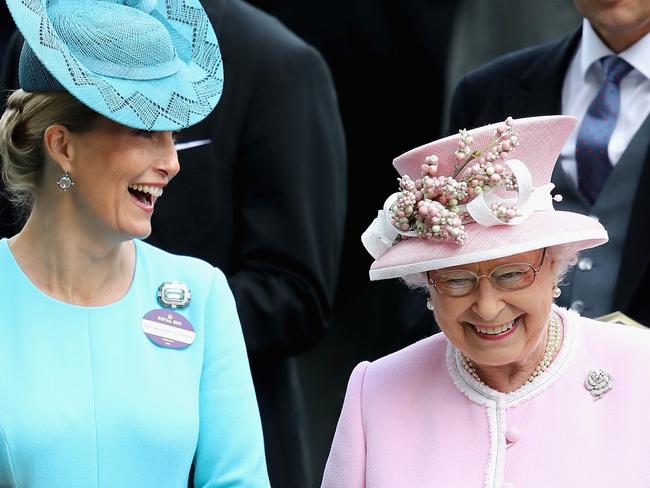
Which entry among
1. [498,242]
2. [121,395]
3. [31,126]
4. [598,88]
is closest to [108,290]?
[121,395]

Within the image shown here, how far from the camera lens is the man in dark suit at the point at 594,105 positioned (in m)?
4.31

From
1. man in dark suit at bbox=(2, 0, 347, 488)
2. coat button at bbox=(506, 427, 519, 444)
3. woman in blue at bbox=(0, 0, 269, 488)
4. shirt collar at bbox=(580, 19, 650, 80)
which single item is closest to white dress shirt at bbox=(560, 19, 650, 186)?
shirt collar at bbox=(580, 19, 650, 80)

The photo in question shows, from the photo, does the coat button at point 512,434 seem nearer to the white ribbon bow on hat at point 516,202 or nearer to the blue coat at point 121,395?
the white ribbon bow on hat at point 516,202

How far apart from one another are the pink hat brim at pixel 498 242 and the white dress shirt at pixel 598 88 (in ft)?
3.67

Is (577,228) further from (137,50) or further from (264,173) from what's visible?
(264,173)

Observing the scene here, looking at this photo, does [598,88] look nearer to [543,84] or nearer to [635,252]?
[543,84]

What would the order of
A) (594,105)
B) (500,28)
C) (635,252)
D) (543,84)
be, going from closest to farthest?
(635,252)
(594,105)
(543,84)
(500,28)

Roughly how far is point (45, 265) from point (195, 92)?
52 cm

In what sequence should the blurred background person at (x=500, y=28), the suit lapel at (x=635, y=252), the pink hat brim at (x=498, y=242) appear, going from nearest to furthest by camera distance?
the pink hat brim at (x=498, y=242)
the suit lapel at (x=635, y=252)
the blurred background person at (x=500, y=28)

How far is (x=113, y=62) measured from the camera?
11.2ft

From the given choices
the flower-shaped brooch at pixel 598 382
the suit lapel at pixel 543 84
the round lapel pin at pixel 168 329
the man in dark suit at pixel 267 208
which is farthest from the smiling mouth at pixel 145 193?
the suit lapel at pixel 543 84

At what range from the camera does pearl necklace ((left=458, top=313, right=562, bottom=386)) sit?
3.52m

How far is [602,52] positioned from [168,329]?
171 cm

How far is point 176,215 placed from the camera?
4.48 m
